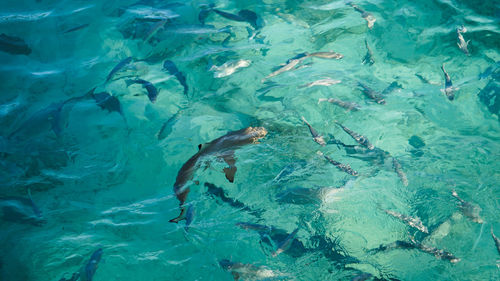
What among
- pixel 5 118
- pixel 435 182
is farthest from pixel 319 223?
pixel 5 118

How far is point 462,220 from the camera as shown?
3373 mm

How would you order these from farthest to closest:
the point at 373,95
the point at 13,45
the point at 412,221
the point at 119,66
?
the point at 13,45
the point at 119,66
the point at 373,95
the point at 412,221

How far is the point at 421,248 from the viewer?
3109 mm

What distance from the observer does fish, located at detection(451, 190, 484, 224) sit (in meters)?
3.33

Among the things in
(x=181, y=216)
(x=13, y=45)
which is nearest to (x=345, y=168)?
(x=181, y=216)

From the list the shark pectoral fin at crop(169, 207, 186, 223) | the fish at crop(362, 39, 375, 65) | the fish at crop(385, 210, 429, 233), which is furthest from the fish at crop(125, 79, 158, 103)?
the fish at crop(385, 210, 429, 233)

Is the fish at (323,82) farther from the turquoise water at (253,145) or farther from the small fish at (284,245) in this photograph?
the small fish at (284,245)

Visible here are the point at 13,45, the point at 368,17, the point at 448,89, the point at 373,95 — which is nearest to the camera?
the point at 448,89

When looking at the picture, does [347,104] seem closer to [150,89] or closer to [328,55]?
[328,55]

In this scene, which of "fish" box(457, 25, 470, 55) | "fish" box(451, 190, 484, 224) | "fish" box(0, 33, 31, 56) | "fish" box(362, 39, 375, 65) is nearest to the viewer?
"fish" box(451, 190, 484, 224)

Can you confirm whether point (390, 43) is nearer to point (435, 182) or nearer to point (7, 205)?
point (435, 182)

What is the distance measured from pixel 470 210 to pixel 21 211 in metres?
4.77

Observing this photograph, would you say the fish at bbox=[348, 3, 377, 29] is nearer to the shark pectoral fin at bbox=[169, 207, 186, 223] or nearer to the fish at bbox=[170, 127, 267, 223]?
the fish at bbox=[170, 127, 267, 223]

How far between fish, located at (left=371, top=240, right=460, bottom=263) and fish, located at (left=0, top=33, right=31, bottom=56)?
21.5 feet
